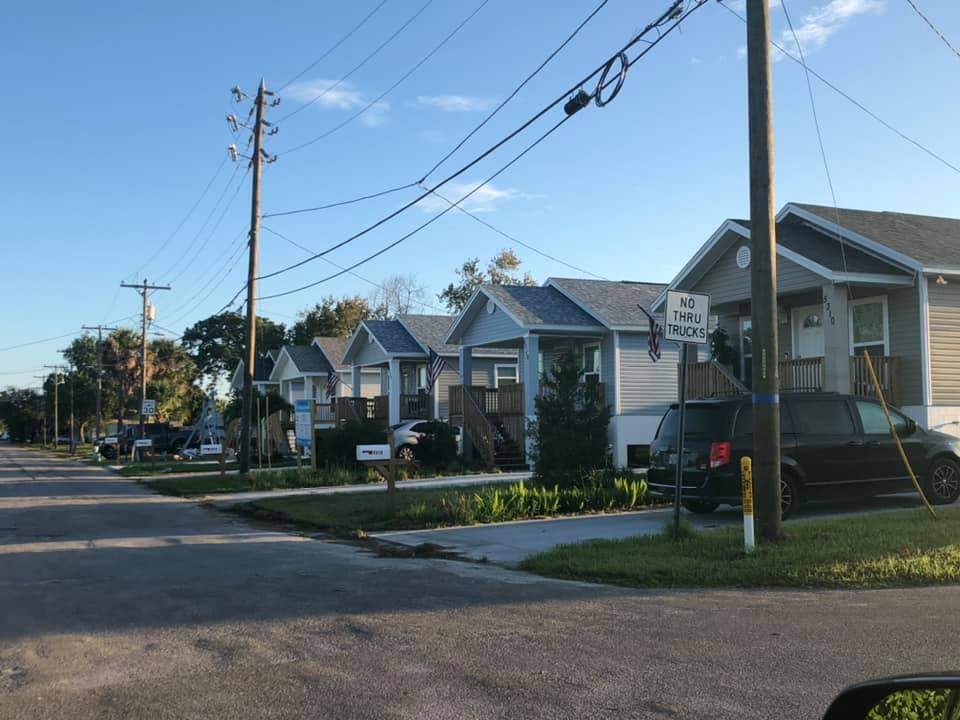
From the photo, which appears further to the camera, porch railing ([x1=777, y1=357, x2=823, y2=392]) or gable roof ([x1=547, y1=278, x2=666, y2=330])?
gable roof ([x1=547, y1=278, x2=666, y2=330])

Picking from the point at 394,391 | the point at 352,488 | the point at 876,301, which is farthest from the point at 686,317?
the point at 394,391

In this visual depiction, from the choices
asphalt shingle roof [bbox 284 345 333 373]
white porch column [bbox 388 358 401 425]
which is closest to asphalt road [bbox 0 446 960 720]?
white porch column [bbox 388 358 401 425]

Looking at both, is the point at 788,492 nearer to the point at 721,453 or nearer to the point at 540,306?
the point at 721,453

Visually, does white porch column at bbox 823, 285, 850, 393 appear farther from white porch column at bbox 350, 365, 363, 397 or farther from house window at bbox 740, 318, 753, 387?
white porch column at bbox 350, 365, 363, 397

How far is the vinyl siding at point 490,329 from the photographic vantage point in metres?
27.3

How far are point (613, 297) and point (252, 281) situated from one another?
1142 cm

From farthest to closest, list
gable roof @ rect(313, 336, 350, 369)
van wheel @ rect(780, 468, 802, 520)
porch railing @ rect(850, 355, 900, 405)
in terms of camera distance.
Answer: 1. gable roof @ rect(313, 336, 350, 369)
2. porch railing @ rect(850, 355, 900, 405)
3. van wheel @ rect(780, 468, 802, 520)

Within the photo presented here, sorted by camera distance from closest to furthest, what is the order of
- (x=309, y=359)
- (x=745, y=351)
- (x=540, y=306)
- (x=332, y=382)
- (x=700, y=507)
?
(x=700, y=507) → (x=745, y=351) → (x=540, y=306) → (x=332, y=382) → (x=309, y=359)

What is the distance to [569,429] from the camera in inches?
654

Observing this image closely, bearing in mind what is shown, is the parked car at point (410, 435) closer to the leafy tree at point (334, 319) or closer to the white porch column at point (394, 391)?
the white porch column at point (394, 391)

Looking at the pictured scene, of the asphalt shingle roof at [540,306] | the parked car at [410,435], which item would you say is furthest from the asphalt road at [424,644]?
the parked car at [410,435]

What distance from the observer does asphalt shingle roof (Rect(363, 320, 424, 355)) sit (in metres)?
35.6

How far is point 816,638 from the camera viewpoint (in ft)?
21.3

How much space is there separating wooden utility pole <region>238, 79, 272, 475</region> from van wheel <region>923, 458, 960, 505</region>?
18.7 meters
